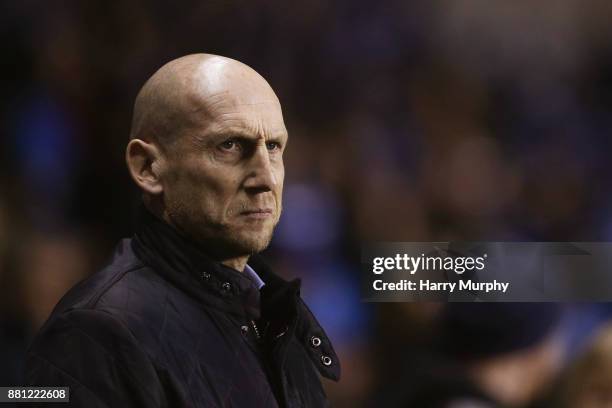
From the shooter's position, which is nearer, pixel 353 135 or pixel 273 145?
pixel 273 145

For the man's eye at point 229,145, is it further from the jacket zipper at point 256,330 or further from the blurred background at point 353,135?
the blurred background at point 353,135

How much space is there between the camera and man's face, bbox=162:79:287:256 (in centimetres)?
122

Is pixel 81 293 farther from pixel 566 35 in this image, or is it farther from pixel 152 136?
pixel 566 35

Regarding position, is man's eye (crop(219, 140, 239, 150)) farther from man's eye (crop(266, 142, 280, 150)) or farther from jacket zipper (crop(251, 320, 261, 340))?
jacket zipper (crop(251, 320, 261, 340))

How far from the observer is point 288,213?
2.03 m

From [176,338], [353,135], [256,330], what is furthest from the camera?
[353,135]

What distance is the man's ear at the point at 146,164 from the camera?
4.09 ft

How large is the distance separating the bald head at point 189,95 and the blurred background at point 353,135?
2.59 ft

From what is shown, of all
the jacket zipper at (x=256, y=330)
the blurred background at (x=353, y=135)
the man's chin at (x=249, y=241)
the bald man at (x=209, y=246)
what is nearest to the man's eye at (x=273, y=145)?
the bald man at (x=209, y=246)

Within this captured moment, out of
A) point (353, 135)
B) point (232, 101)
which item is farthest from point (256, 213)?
point (353, 135)

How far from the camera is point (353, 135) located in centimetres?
206

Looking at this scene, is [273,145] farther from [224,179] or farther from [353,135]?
[353,135]

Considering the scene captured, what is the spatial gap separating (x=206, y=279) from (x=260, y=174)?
145 millimetres

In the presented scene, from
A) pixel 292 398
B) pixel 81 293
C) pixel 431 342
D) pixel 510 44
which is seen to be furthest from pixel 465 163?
pixel 81 293
